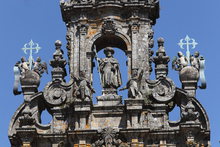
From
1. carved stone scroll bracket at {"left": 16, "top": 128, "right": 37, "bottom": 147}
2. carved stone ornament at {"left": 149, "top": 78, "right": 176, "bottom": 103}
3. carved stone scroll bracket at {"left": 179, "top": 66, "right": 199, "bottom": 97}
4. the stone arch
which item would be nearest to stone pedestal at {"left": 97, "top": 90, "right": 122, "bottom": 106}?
carved stone ornament at {"left": 149, "top": 78, "right": 176, "bottom": 103}

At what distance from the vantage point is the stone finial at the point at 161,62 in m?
42.3

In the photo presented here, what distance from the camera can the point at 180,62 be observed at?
42438 millimetres

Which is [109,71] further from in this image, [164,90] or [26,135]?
[26,135]

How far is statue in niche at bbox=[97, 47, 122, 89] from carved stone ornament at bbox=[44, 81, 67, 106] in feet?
5.50

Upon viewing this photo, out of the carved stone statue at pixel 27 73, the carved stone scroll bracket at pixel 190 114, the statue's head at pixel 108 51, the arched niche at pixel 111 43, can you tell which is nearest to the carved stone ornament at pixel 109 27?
the arched niche at pixel 111 43

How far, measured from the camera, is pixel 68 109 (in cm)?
4156

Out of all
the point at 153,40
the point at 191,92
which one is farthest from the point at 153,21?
the point at 191,92

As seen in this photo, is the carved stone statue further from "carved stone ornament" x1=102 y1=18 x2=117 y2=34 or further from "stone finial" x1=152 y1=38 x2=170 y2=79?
"stone finial" x1=152 y1=38 x2=170 y2=79

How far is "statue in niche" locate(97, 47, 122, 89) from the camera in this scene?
1658 inches

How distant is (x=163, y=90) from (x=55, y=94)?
14.0 ft

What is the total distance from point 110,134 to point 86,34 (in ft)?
16.2

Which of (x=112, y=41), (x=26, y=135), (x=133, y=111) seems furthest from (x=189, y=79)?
(x=26, y=135)

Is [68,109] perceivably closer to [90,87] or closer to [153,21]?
[90,87]

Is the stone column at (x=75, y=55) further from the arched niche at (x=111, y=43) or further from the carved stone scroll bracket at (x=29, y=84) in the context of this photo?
the carved stone scroll bracket at (x=29, y=84)
